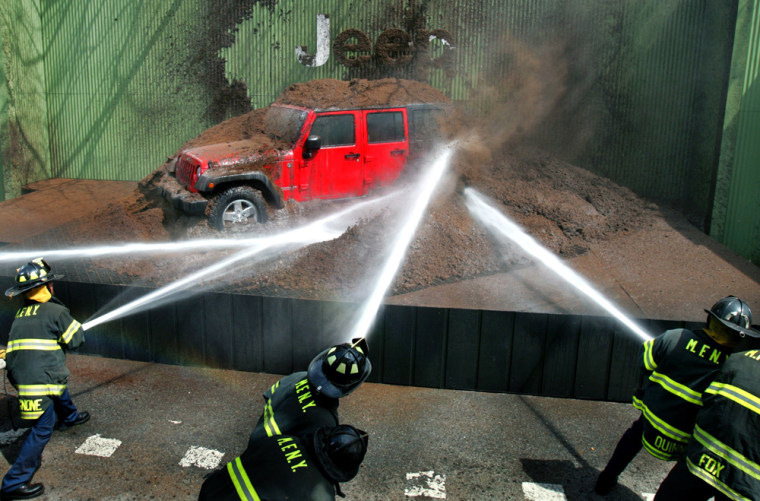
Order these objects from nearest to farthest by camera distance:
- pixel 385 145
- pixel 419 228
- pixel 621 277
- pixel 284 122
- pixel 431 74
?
1. pixel 621 277
2. pixel 419 228
3. pixel 385 145
4. pixel 284 122
5. pixel 431 74

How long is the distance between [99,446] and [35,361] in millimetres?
985

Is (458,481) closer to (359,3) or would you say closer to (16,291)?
(16,291)

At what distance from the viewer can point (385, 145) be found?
955cm

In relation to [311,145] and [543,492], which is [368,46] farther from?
[543,492]

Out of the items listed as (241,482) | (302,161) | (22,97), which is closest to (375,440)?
(241,482)

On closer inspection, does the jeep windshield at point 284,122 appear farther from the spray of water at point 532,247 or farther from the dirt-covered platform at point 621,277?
the spray of water at point 532,247

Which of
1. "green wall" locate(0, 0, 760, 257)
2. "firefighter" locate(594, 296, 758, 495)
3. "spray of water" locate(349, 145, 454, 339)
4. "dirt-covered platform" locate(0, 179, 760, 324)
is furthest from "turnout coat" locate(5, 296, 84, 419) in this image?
"green wall" locate(0, 0, 760, 257)

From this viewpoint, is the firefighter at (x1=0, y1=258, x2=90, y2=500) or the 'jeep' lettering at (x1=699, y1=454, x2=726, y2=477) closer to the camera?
the 'jeep' lettering at (x1=699, y1=454, x2=726, y2=477)

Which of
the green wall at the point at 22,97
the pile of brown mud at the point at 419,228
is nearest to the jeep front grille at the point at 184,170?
the pile of brown mud at the point at 419,228

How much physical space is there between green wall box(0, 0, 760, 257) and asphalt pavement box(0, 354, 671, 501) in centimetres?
596

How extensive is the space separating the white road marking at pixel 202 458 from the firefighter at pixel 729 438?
3.52m

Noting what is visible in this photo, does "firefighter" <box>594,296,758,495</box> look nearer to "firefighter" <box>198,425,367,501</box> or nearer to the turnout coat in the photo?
"firefighter" <box>198,425,367,501</box>

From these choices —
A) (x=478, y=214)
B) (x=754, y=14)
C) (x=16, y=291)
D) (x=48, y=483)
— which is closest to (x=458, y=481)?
(x=48, y=483)

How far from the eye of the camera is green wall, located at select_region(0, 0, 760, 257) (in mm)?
10820
